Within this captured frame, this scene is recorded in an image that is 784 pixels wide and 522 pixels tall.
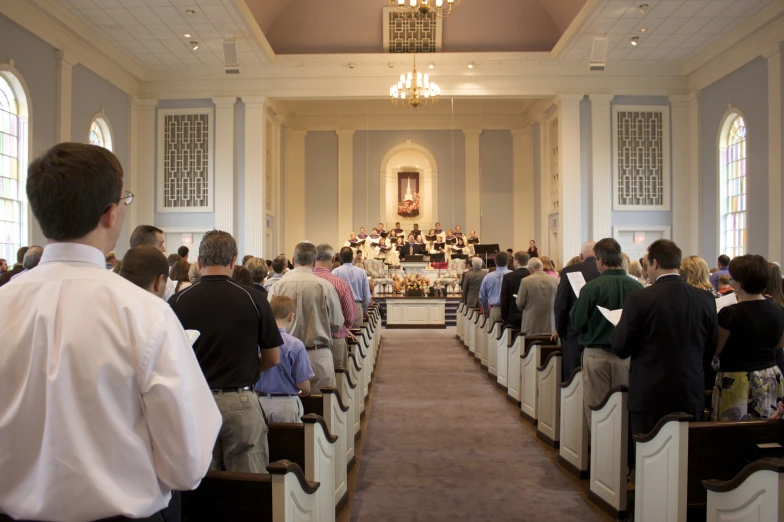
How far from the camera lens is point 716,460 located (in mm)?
3535

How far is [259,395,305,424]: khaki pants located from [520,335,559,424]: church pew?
10.7ft

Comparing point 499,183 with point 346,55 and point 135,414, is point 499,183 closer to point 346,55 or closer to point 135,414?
point 346,55

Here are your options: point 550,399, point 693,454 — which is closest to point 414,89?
point 550,399

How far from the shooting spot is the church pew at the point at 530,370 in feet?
21.6

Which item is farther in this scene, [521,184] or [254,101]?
[521,184]

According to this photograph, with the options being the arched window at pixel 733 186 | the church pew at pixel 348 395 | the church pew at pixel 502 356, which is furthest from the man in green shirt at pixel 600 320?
the arched window at pixel 733 186

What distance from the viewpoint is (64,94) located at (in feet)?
44.8

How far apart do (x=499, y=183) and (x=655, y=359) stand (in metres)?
21.0

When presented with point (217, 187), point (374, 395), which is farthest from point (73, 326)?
point (217, 187)

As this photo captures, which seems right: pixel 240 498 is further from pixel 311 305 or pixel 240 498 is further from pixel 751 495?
pixel 311 305

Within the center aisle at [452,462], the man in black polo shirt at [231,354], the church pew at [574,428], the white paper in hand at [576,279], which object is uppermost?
the white paper in hand at [576,279]

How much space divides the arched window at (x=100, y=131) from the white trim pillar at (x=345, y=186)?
31.2 ft

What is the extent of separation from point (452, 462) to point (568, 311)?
1.70 metres

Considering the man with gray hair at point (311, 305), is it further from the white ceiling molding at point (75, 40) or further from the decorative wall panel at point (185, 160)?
the decorative wall panel at point (185, 160)
